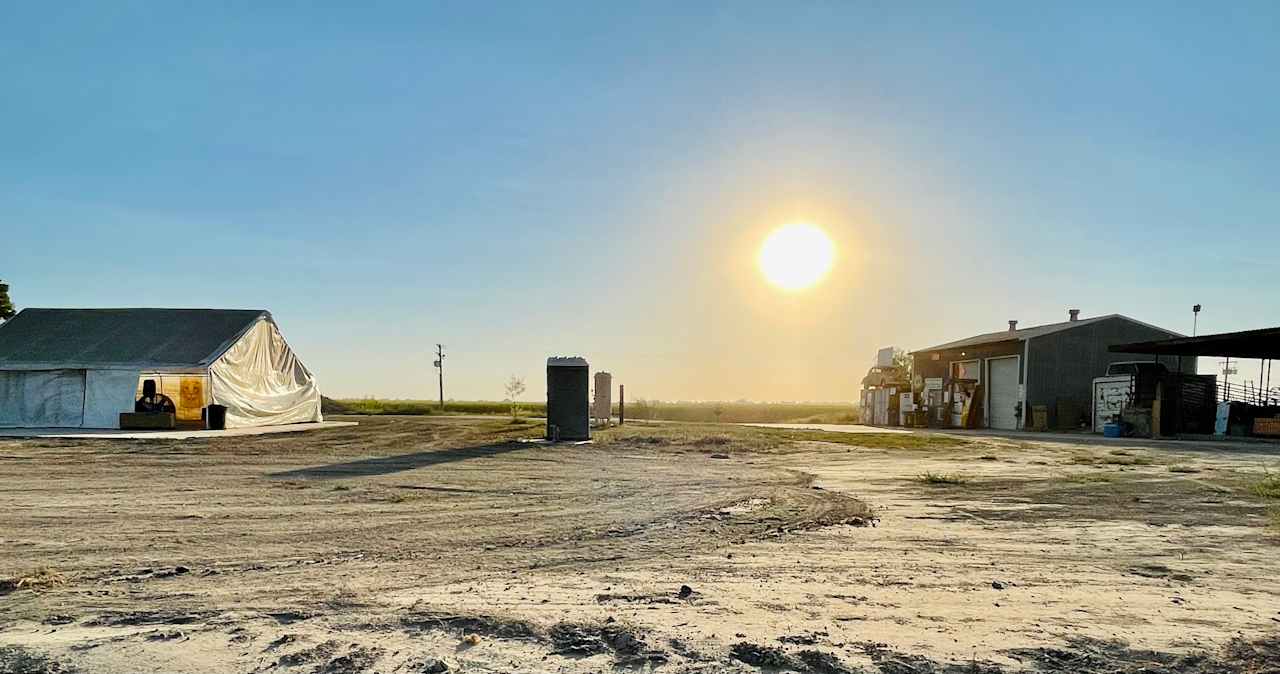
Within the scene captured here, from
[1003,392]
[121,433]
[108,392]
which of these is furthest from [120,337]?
[1003,392]

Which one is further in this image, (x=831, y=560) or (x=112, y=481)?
(x=112, y=481)

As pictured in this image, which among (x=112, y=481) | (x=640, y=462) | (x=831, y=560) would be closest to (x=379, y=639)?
(x=831, y=560)

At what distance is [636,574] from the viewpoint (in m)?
5.98

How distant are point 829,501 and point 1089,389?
99.1 ft

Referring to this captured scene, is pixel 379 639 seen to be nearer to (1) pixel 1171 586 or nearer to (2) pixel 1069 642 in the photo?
(2) pixel 1069 642

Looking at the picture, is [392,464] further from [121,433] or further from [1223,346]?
[1223,346]

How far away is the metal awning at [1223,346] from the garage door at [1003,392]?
723 cm

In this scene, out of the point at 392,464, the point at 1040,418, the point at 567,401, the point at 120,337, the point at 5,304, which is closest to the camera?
the point at 392,464

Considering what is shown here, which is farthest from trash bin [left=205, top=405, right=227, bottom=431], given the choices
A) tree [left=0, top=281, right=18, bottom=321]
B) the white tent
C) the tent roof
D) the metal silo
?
tree [left=0, top=281, right=18, bottom=321]

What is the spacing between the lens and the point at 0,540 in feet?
23.8

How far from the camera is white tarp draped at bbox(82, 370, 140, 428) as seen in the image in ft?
92.2

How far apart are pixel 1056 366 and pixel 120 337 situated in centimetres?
3677

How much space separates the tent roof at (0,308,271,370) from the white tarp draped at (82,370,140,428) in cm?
32

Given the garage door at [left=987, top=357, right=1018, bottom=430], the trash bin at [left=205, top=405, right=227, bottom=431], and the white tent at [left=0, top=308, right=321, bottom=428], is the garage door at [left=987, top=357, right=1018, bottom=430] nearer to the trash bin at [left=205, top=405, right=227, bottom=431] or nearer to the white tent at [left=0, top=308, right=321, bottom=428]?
the white tent at [left=0, top=308, right=321, bottom=428]
